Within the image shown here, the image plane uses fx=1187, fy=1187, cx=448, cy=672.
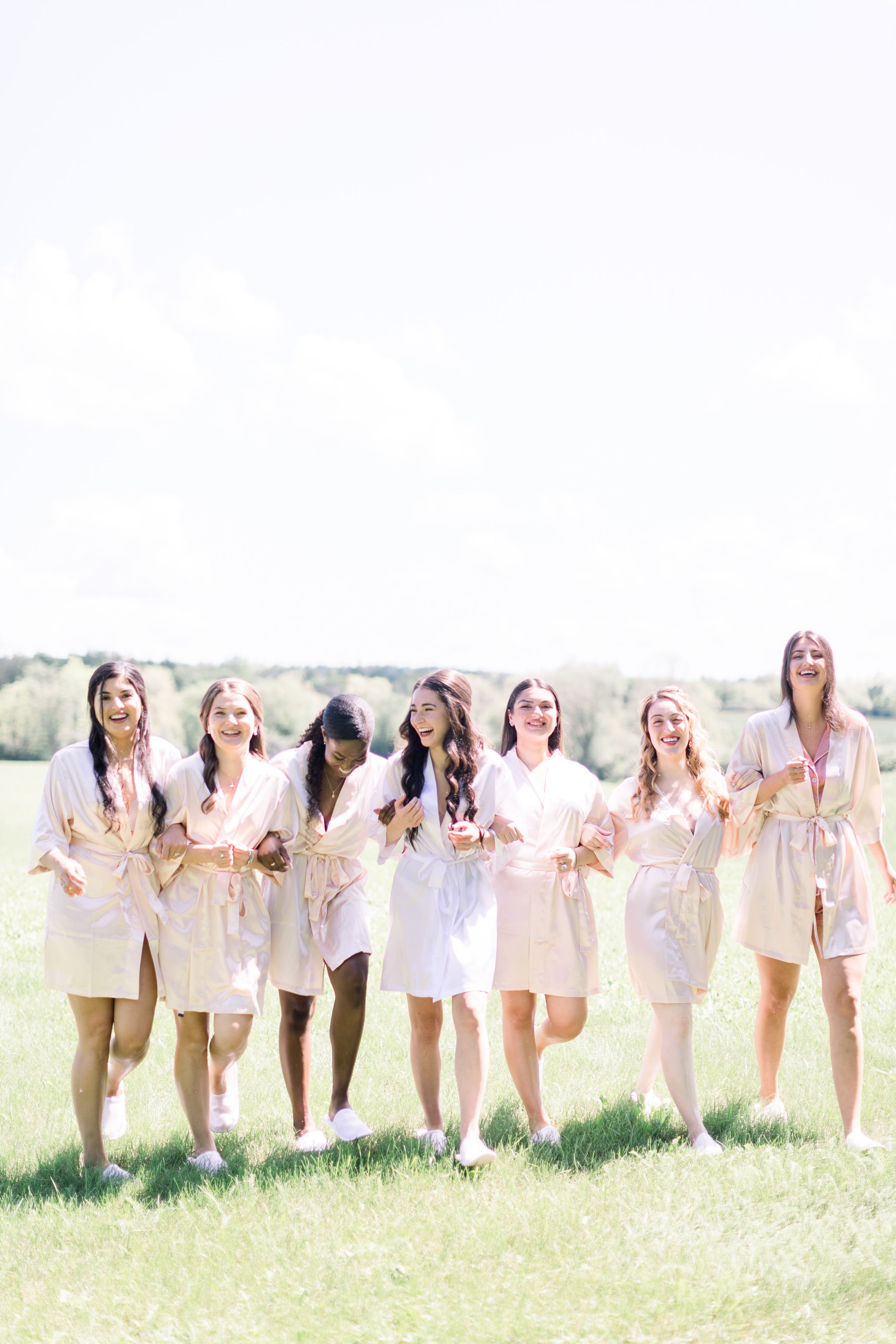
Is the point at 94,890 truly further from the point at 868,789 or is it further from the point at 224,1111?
the point at 868,789

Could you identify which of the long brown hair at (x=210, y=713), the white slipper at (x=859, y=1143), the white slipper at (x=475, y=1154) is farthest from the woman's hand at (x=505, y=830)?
the white slipper at (x=859, y=1143)

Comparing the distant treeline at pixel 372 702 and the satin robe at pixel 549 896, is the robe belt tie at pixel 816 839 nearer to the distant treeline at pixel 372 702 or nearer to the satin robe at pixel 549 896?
the satin robe at pixel 549 896

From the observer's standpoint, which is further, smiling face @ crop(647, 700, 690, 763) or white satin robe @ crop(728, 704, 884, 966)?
white satin robe @ crop(728, 704, 884, 966)

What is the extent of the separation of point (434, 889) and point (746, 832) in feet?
6.77

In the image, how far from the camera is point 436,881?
6430mm

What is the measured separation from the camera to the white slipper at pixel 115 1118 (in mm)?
6891

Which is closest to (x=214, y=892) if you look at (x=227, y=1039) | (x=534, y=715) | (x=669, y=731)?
(x=227, y=1039)

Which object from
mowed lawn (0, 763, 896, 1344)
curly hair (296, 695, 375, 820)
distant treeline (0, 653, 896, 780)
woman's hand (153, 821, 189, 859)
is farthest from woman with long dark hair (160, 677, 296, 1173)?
distant treeline (0, 653, 896, 780)

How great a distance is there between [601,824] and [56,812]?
9.91 ft

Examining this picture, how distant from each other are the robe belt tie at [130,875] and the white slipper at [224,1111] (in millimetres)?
1348

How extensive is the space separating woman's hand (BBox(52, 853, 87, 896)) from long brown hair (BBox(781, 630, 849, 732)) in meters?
4.15

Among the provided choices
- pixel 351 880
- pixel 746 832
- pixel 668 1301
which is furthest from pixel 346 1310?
pixel 746 832

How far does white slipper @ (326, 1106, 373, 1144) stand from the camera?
651 centimetres

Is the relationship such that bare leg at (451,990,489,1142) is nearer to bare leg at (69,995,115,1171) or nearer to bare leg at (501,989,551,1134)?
bare leg at (501,989,551,1134)
